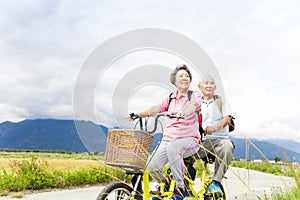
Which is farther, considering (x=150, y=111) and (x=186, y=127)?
(x=150, y=111)

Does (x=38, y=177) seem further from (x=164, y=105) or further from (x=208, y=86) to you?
(x=208, y=86)

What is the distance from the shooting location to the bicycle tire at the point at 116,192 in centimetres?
338

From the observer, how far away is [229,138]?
4391 mm

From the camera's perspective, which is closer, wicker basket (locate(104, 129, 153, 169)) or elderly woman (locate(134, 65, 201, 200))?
wicker basket (locate(104, 129, 153, 169))

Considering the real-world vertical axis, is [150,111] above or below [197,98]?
below

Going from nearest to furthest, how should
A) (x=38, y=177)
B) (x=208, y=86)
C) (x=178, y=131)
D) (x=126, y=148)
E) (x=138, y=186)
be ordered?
(x=126, y=148), (x=138, y=186), (x=178, y=131), (x=208, y=86), (x=38, y=177)

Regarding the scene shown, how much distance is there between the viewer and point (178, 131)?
3.85 meters

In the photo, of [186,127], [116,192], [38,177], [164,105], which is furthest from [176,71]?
[38,177]

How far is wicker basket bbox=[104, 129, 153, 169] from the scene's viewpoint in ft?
11.1

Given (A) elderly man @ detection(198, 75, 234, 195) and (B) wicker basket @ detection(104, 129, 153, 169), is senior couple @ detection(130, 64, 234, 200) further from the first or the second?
(B) wicker basket @ detection(104, 129, 153, 169)

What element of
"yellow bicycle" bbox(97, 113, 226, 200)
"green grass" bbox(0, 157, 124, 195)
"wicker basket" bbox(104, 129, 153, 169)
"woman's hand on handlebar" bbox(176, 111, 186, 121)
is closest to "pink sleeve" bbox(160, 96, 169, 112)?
"yellow bicycle" bbox(97, 113, 226, 200)

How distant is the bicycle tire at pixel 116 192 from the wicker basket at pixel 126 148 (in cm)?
21

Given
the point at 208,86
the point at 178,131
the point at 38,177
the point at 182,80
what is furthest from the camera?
the point at 38,177

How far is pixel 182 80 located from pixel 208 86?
0.43m
